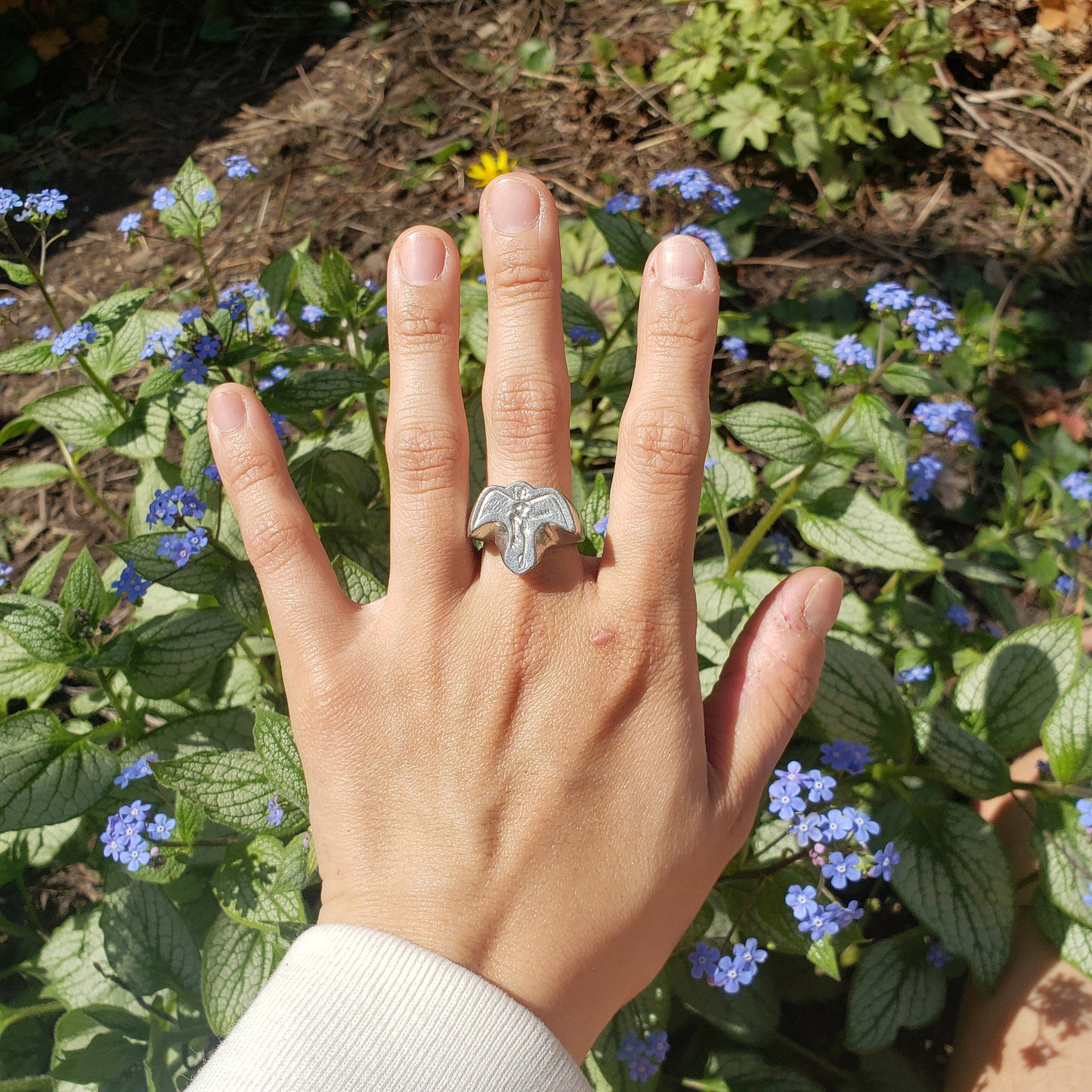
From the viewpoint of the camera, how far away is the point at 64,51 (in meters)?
5.73

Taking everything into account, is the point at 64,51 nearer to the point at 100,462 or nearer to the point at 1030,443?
the point at 100,462

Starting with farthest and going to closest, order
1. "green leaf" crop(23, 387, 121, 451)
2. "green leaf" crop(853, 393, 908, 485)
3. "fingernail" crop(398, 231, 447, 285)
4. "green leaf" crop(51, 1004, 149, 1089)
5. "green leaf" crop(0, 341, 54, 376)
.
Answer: "green leaf" crop(23, 387, 121, 451) < "green leaf" crop(0, 341, 54, 376) < "green leaf" crop(853, 393, 908, 485) < "green leaf" crop(51, 1004, 149, 1089) < "fingernail" crop(398, 231, 447, 285)

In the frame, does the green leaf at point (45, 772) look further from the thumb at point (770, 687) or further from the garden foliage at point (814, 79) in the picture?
the garden foliage at point (814, 79)

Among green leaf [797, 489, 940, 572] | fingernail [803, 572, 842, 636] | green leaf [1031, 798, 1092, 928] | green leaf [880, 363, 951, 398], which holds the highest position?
fingernail [803, 572, 842, 636]

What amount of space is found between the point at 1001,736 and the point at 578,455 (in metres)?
1.78

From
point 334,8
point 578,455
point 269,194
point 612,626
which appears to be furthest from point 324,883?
point 334,8

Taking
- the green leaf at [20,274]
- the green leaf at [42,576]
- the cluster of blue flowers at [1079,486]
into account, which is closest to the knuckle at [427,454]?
the green leaf at [42,576]

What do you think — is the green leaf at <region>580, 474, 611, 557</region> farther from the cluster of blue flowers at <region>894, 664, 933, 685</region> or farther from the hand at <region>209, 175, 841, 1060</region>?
the cluster of blue flowers at <region>894, 664, 933, 685</region>

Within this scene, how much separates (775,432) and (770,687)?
976 mm

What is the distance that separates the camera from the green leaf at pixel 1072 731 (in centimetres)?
216

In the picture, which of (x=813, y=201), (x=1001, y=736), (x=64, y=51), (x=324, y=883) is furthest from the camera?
(x=64, y=51)

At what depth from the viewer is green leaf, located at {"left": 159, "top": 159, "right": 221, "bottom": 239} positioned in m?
2.78

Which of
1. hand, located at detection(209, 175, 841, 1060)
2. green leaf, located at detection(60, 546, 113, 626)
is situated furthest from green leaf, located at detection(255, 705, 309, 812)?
green leaf, located at detection(60, 546, 113, 626)

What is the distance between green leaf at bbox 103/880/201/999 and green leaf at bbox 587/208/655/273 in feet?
8.11
